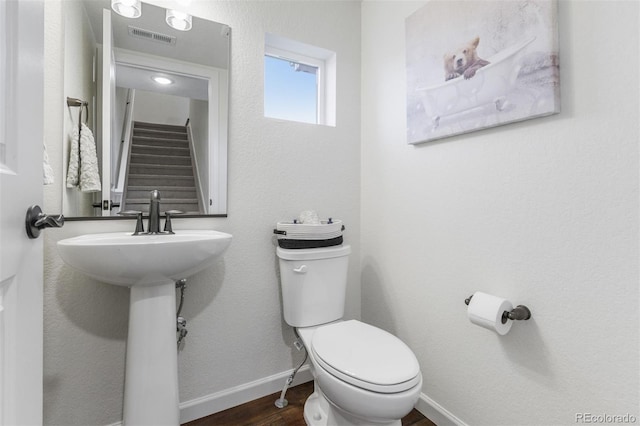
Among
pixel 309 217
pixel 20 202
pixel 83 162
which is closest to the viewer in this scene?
pixel 20 202

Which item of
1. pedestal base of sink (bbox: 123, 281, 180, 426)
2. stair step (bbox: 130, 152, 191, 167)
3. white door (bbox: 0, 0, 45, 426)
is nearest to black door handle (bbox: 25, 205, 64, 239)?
white door (bbox: 0, 0, 45, 426)

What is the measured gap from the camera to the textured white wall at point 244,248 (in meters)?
1.21

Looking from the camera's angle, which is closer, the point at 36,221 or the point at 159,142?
the point at 36,221

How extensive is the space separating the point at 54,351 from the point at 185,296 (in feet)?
1.63

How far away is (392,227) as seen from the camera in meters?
1.65

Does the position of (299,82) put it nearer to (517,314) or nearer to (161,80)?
(161,80)

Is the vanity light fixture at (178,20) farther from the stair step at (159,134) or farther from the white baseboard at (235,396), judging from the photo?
the white baseboard at (235,396)

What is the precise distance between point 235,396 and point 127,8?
187cm

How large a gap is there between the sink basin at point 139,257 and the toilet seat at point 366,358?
561 mm

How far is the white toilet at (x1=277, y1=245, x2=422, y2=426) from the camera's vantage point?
949 mm

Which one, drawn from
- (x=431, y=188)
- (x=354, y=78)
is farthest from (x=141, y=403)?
(x=354, y=78)

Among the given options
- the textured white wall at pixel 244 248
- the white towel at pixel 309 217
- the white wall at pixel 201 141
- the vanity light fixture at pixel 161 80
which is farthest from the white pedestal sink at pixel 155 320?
the vanity light fixture at pixel 161 80

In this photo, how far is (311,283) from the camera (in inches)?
57.6

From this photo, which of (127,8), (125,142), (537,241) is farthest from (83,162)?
(537,241)
